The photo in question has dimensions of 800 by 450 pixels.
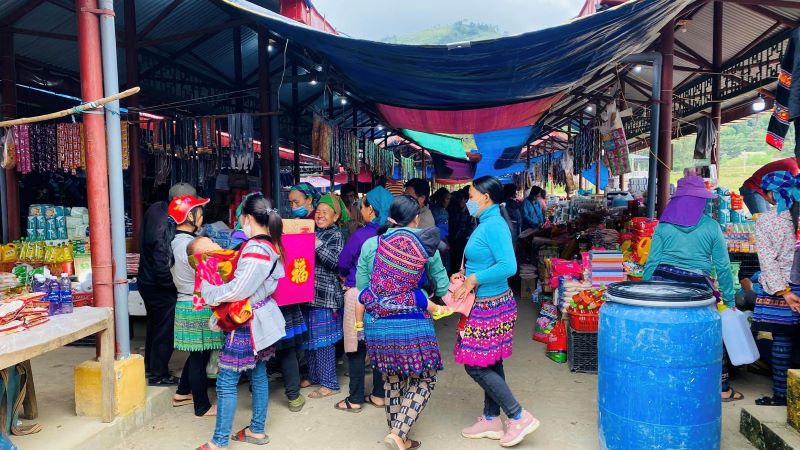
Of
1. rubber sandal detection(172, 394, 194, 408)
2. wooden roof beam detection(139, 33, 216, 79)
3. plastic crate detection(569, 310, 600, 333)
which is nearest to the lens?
rubber sandal detection(172, 394, 194, 408)

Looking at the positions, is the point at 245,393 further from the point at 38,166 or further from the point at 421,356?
the point at 38,166

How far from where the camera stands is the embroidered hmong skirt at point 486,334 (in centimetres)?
288

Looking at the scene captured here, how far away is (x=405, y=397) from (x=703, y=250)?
214 centimetres

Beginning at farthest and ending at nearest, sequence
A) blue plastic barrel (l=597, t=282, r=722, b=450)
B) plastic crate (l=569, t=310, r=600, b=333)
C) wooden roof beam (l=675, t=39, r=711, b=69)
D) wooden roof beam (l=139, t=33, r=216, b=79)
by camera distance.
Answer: wooden roof beam (l=675, t=39, r=711, b=69) → wooden roof beam (l=139, t=33, r=216, b=79) → plastic crate (l=569, t=310, r=600, b=333) → blue plastic barrel (l=597, t=282, r=722, b=450)

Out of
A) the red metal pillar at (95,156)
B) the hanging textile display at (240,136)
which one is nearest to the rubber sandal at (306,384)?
the red metal pillar at (95,156)

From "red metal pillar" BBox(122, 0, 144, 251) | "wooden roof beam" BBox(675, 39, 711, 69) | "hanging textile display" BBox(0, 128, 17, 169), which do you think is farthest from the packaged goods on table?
"hanging textile display" BBox(0, 128, 17, 169)

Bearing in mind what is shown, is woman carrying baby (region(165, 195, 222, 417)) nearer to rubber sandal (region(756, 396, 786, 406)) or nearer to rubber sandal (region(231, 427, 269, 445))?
rubber sandal (region(231, 427, 269, 445))

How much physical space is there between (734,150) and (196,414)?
47997mm

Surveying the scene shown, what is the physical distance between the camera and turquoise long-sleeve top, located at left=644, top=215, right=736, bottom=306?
336 cm

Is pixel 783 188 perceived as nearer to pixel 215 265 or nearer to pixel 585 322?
pixel 585 322

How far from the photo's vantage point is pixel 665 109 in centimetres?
568

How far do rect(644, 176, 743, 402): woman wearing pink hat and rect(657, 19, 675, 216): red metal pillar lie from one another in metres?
2.59

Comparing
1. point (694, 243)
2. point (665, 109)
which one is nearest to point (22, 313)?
point (694, 243)

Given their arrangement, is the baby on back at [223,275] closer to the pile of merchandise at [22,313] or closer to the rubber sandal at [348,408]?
the pile of merchandise at [22,313]
